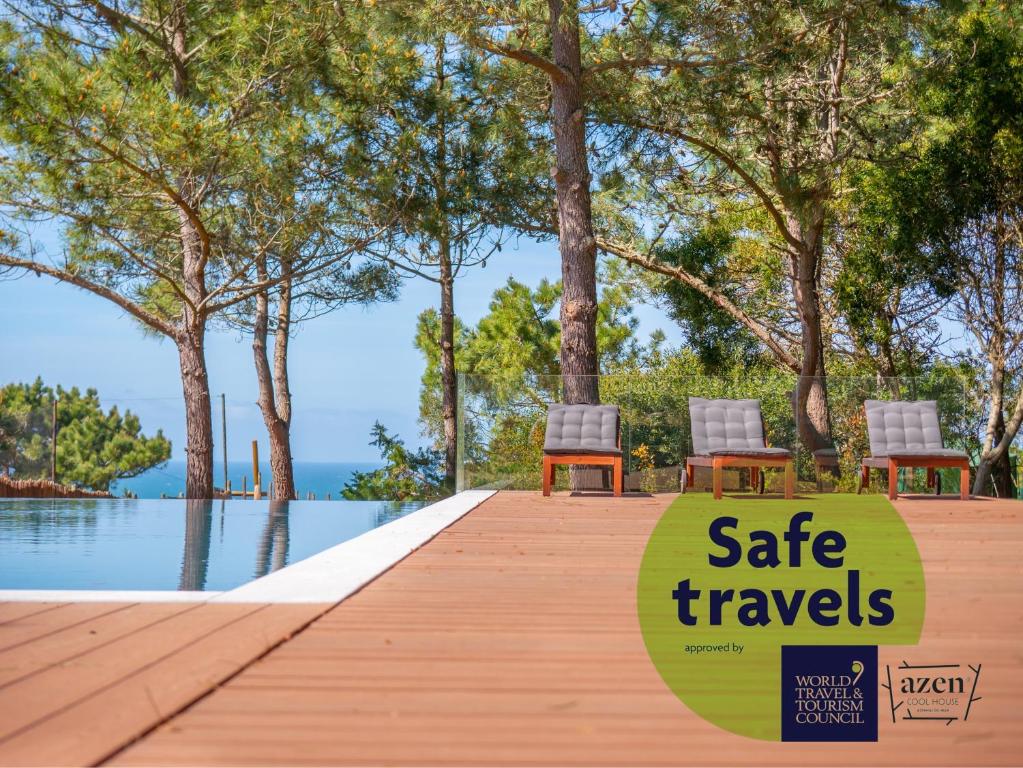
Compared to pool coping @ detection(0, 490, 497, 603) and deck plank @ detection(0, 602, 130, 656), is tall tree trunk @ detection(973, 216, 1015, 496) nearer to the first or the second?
pool coping @ detection(0, 490, 497, 603)

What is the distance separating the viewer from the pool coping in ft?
9.12

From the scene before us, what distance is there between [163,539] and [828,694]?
16.9 ft

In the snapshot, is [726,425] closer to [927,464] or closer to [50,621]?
[927,464]

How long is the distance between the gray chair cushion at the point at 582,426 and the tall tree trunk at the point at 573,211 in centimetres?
89

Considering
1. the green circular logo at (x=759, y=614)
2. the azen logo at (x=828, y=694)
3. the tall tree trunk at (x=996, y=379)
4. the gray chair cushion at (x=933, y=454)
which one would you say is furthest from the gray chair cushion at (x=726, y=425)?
the azen logo at (x=828, y=694)

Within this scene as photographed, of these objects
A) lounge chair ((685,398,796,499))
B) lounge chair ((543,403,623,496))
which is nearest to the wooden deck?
lounge chair ((543,403,623,496))

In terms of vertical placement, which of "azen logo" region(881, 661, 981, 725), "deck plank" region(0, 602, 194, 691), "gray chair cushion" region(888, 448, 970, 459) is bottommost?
"azen logo" region(881, 661, 981, 725)

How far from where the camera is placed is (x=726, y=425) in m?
8.20

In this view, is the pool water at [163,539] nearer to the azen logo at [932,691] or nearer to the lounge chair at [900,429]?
the azen logo at [932,691]

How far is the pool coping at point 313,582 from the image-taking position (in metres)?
2.78

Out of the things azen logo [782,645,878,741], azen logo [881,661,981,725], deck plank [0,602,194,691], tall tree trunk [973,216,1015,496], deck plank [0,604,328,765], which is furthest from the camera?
tall tree trunk [973,216,1015,496]

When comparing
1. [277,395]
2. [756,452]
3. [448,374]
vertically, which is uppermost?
[448,374]

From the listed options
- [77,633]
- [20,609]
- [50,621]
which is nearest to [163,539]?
[20,609]

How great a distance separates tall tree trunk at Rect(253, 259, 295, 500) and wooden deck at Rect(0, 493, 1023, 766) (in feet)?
40.1
